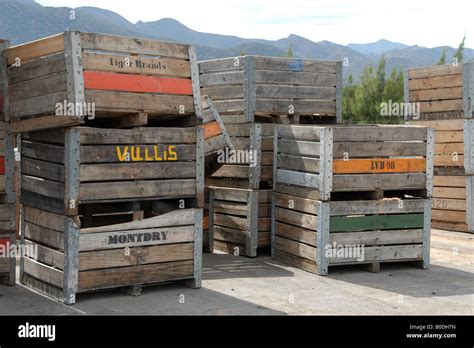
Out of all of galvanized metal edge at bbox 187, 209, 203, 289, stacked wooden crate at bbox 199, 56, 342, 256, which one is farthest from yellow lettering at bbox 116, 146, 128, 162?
stacked wooden crate at bbox 199, 56, 342, 256

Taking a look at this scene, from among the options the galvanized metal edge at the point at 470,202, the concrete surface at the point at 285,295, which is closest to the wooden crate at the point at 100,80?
the concrete surface at the point at 285,295

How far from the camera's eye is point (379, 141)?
880 cm

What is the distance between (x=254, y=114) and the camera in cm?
995

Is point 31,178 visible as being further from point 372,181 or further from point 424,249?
point 424,249

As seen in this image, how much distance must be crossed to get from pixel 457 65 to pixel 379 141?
4.38 m

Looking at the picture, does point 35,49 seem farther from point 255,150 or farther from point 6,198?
point 255,150

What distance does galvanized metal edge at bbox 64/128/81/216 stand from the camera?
6.84 m

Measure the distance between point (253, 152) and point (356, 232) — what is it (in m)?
2.16

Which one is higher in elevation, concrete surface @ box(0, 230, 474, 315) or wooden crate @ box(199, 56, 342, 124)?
wooden crate @ box(199, 56, 342, 124)

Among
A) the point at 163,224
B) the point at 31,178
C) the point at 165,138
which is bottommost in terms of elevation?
the point at 163,224

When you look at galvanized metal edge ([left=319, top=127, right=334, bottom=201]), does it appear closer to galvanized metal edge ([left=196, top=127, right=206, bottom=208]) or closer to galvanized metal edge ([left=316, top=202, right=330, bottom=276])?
galvanized metal edge ([left=316, top=202, right=330, bottom=276])

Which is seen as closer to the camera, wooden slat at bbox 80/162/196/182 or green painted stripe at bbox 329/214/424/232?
wooden slat at bbox 80/162/196/182

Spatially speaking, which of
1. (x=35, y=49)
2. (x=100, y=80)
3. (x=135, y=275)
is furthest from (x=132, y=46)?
Result: (x=135, y=275)
